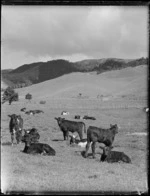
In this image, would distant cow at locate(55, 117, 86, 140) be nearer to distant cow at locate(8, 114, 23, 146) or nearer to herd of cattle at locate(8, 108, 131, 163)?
herd of cattle at locate(8, 108, 131, 163)

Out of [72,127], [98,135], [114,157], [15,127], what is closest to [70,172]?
[114,157]

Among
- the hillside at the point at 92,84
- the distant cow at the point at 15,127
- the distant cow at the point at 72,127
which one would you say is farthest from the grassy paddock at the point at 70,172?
the hillside at the point at 92,84

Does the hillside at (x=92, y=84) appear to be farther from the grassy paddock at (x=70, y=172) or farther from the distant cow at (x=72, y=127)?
the grassy paddock at (x=70, y=172)

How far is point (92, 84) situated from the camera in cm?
14162

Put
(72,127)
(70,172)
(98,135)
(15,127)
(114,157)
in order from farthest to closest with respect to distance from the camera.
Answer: (72,127) → (15,127) → (98,135) → (114,157) → (70,172)

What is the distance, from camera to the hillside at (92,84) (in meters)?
122

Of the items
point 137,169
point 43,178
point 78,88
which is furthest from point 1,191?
point 78,88

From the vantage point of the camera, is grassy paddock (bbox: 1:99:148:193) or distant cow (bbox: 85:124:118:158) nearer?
grassy paddock (bbox: 1:99:148:193)

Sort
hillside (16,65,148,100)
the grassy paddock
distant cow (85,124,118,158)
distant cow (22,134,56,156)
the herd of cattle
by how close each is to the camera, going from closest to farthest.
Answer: the grassy paddock → the herd of cattle → distant cow (22,134,56,156) → distant cow (85,124,118,158) → hillside (16,65,148,100)

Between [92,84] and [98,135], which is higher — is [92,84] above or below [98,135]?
above

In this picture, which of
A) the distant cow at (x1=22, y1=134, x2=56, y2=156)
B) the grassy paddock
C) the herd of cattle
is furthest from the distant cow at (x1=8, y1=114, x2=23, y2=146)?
the distant cow at (x1=22, y1=134, x2=56, y2=156)

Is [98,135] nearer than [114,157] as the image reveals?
No

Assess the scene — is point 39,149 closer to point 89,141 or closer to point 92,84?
point 89,141

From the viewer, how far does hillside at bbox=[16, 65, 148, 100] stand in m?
122
